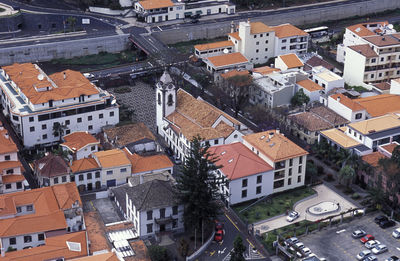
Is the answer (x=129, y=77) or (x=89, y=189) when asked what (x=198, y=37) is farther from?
(x=89, y=189)

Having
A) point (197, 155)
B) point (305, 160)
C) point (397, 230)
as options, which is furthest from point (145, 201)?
point (397, 230)

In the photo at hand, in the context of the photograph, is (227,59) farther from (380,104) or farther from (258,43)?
(380,104)

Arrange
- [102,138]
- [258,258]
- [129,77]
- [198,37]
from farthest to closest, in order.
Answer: [198,37] → [129,77] → [102,138] → [258,258]

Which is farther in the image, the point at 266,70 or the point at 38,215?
the point at 266,70

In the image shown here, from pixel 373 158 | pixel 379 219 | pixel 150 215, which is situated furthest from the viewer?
pixel 373 158

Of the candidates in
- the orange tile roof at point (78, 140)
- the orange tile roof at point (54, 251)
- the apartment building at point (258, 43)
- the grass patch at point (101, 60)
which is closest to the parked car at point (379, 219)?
the orange tile roof at point (54, 251)

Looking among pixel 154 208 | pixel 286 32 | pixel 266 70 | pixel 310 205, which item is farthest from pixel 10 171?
pixel 286 32

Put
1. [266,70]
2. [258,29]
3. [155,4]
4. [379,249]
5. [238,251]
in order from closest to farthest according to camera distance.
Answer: [238,251]
[379,249]
[266,70]
[258,29]
[155,4]
